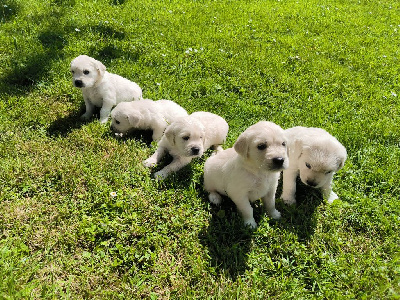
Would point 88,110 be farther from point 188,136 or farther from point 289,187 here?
point 289,187

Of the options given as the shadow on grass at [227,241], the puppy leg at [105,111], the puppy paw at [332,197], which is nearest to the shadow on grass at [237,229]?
the shadow on grass at [227,241]

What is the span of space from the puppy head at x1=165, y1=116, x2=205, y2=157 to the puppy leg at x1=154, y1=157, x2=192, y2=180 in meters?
0.17

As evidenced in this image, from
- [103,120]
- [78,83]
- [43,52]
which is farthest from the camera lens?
[43,52]

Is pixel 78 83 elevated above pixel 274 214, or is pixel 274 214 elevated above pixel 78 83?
pixel 78 83

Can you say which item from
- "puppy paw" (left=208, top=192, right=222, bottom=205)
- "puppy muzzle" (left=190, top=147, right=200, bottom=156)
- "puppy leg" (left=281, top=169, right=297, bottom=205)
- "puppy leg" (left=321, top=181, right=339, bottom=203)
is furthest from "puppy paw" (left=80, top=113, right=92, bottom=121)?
"puppy leg" (left=321, top=181, right=339, bottom=203)

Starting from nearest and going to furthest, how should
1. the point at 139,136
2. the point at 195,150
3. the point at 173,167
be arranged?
1. the point at 195,150
2. the point at 173,167
3. the point at 139,136

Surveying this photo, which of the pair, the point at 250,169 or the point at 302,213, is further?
the point at 302,213

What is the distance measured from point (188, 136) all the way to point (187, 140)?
57 millimetres

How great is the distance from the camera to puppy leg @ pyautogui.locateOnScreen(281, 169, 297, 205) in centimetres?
397

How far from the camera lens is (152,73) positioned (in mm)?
6703

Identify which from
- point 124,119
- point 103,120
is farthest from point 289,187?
point 103,120

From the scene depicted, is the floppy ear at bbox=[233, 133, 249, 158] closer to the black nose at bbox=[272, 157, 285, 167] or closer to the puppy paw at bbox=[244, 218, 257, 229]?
the black nose at bbox=[272, 157, 285, 167]

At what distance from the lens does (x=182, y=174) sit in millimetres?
4383

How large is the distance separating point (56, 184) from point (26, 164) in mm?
573
